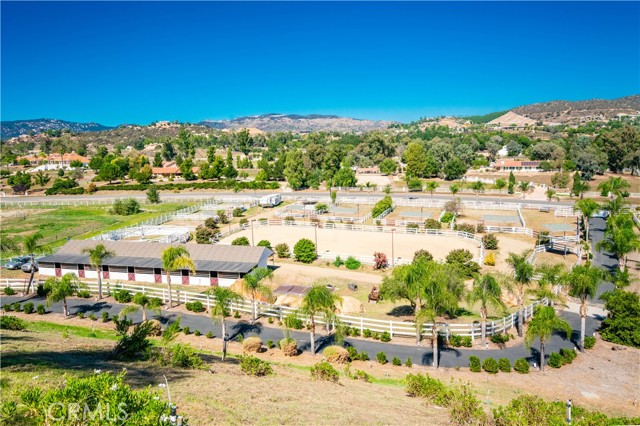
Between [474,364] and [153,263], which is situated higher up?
[153,263]

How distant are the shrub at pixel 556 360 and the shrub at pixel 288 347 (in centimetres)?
1231

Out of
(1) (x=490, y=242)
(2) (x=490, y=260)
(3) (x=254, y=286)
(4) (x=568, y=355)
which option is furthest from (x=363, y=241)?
(4) (x=568, y=355)

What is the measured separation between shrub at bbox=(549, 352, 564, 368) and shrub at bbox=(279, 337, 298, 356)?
40.4 ft

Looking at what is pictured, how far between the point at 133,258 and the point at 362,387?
26100 mm

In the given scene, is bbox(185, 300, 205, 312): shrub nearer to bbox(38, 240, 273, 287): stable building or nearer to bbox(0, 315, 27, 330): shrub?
bbox(38, 240, 273, 287): stable building

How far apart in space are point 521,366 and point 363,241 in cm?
2709

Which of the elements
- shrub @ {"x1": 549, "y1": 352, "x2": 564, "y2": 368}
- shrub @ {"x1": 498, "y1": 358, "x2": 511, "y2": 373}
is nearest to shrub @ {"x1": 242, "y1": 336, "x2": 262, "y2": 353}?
shrub @ {"x1": 498, "y1": 358, "x2": 511, "y2": 373}

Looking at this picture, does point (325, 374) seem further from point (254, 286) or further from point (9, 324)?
point (9, 324)

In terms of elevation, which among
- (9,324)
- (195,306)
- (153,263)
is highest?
(153,263)

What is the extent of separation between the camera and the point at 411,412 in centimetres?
1437

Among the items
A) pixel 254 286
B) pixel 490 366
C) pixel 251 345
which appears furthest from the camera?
pixel 254 286

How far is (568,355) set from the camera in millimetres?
22156

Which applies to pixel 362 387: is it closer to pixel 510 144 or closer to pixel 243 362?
pixel 243 362

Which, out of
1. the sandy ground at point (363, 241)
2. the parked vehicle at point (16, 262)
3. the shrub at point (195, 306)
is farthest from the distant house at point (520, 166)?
the parked vehicle at point (16, 262)
